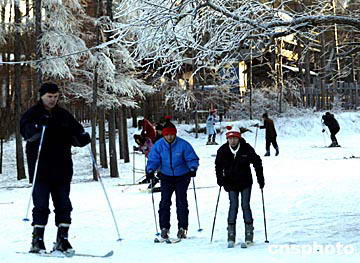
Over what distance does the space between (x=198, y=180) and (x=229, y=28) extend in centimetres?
935

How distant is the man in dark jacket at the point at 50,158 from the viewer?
6.25m

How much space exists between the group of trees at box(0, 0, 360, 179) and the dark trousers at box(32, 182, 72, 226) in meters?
2.07

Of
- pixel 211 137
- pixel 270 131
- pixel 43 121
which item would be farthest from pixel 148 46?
pixel 211 137

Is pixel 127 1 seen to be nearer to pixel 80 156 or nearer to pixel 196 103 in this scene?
pixel 80 156

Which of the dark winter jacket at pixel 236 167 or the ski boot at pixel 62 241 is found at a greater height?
the dark winter jacket at pixel 236 167

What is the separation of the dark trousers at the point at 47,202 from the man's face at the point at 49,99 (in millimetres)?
915

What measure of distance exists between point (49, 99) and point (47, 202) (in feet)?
3.98

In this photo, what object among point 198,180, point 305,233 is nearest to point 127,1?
point 305,233

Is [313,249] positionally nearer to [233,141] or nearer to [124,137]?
[233,141]

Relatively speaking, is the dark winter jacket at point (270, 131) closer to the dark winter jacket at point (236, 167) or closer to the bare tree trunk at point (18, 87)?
the bare tree trunk at point (18, 87)

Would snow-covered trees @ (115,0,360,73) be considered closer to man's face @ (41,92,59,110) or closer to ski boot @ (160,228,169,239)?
man's face @ (41,92,59,110)

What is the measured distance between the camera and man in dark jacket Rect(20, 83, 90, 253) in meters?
6.25

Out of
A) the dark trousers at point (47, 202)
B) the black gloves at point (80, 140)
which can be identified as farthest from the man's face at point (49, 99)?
the dark trousers at point (47, 202)

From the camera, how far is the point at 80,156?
2898 centimetres
